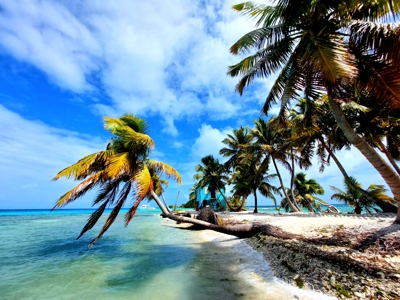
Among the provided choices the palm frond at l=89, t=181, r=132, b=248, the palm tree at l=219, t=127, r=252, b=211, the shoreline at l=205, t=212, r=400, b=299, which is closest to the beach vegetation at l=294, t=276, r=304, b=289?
the shoreline at l=205, t=212, r=400, b=299

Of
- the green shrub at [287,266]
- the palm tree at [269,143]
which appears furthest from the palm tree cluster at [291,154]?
the green shrub at [287,266]

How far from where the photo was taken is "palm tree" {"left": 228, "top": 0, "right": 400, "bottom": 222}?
453 cm

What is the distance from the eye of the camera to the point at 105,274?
5664mm

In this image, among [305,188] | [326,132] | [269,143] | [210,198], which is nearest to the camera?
[326,132]

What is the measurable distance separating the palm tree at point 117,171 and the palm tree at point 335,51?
497cm

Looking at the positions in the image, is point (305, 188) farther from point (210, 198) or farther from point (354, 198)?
point (210, 198)

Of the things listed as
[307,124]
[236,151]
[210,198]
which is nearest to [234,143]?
[236,151]

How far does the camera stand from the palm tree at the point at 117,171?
6.12 metres

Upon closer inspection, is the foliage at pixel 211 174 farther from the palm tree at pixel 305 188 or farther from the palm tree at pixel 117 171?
the palm tree at pixel 117 171

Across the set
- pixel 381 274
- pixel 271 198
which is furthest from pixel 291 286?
pixel 271 198

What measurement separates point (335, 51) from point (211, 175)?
26.3m

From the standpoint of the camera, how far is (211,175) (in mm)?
30156

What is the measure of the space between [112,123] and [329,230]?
9.22m

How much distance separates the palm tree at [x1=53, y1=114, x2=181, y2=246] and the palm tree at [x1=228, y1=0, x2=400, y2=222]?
497 cm
